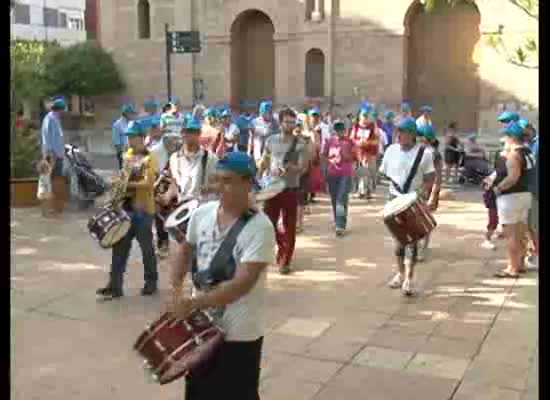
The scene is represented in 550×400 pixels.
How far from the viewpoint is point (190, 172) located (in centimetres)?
764

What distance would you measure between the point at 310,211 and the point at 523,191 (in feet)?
18.2

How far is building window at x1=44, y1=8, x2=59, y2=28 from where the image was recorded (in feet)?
212

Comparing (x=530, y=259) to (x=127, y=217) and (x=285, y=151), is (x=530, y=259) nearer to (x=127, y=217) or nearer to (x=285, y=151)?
(x=285, y=151)

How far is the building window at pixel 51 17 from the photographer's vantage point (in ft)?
212

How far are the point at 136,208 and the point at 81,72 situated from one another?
27065 millimetres

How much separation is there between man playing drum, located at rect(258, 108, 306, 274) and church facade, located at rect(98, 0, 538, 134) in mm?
18686

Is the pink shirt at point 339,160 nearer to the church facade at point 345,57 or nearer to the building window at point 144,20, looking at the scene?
the church facade at point 345,57

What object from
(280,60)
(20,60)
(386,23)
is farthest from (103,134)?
(20,60)

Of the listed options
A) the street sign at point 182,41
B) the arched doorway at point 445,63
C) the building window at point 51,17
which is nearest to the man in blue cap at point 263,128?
the street sign at point 182,41

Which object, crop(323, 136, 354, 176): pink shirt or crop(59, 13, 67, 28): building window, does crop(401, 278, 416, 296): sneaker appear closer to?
crop(323, 136, 354, 176): pink shirt

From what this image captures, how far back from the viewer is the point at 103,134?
3403 centimetres

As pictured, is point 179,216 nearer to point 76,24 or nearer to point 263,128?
point 263,128

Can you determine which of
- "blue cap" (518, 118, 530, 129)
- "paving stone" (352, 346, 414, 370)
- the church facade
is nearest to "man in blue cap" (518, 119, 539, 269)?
"blue cap" (518, 118, 530, 129)

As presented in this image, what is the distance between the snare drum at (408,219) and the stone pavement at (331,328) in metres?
0.70
